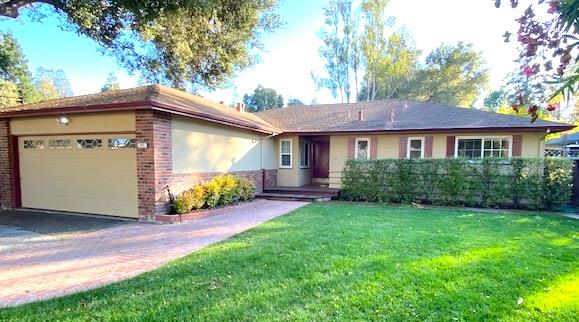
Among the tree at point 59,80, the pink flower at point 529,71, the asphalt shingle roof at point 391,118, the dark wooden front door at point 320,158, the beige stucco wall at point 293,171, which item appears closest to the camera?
the pink flower at point 529,71

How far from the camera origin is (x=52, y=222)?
7.90 meters

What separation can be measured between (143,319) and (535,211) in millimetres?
10907

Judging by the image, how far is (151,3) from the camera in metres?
7.96

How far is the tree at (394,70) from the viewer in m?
27.1

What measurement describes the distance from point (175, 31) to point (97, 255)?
744 cm

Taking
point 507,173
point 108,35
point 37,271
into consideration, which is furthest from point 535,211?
point 108,35

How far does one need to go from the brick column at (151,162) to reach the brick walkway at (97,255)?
561 millimetres

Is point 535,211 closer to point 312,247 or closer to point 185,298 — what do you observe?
point 312,247

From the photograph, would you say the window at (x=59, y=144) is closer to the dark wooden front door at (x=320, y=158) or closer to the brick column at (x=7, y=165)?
the brick column at (x=7, y=165)

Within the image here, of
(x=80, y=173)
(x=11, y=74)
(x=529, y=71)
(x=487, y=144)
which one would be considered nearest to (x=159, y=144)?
(x=80, y=173)

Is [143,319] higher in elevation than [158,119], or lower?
lower

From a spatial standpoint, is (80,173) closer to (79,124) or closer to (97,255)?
(79,124)

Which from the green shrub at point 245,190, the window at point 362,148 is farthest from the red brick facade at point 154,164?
the window at point 362,148

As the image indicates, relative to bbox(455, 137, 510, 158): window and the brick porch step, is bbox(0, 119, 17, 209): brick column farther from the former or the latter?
bbox(455, 137, 510, 158): window
